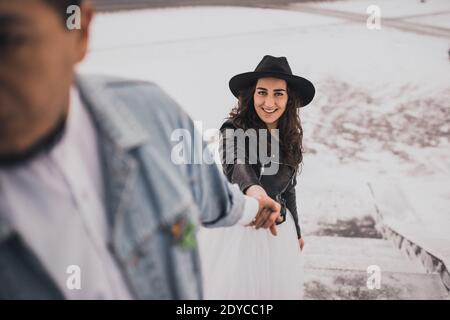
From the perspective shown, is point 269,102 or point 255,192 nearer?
point 255,192

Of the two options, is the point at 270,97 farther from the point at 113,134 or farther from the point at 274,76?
the point at 113,134

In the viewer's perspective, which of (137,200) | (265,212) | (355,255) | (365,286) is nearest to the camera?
(137,200)

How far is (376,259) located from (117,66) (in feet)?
4.86

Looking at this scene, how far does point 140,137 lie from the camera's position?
74 cm

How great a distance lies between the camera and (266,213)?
47.3 inches

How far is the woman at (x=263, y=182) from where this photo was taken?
4.21ft

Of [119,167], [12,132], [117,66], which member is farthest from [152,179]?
[117,66]

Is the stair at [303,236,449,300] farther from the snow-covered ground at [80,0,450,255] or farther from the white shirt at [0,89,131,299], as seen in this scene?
the white shirt at [0,89,131,299]

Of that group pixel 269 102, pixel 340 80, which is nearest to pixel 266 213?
pixel 269 102

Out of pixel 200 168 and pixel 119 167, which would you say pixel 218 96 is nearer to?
pixel 200 168

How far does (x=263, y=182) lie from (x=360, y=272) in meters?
0.63

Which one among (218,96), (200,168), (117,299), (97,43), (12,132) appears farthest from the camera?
(218,96)

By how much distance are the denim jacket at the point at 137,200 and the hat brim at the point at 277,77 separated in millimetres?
642

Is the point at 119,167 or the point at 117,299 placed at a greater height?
the point at 119,167
